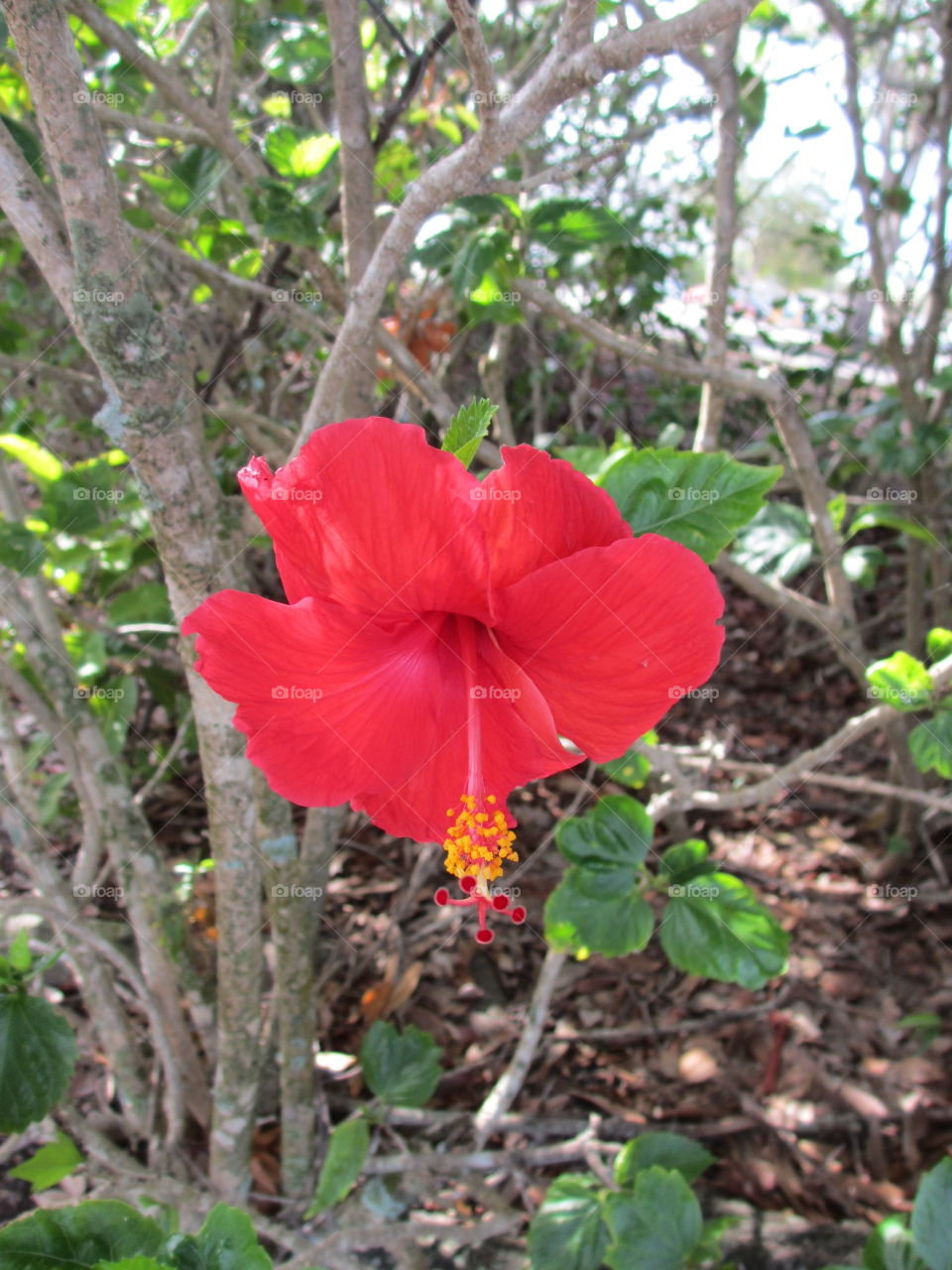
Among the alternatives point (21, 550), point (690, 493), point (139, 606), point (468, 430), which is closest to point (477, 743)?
point (468, 430)

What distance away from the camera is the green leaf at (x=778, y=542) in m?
2.18

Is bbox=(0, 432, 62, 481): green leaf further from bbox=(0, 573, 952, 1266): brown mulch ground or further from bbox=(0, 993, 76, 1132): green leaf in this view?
bbox=(0, 993, 76, 1132): green leaf

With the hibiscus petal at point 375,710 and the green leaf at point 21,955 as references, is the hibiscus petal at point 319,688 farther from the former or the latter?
the green leaf at point 21,955

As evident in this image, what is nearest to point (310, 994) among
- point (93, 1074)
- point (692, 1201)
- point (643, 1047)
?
point (93, 1074)

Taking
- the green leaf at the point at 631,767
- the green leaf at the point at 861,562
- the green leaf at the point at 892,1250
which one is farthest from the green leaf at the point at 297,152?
the green leaf at the point at 892,1250

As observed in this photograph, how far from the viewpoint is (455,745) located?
952mm

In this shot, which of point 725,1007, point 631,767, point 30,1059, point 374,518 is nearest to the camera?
point 374,518

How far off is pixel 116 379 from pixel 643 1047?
176 cm

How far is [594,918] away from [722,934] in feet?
0.61

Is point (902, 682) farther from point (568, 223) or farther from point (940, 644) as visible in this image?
point (568, 223)

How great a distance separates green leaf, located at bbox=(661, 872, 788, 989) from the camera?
129 cm

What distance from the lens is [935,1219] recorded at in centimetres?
113

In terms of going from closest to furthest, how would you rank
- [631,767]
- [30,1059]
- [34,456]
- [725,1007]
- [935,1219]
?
[935,1219]
[30,1059]
[631,767]
[34,456]
[725,1007]

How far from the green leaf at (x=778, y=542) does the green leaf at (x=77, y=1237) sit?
5.71ft
